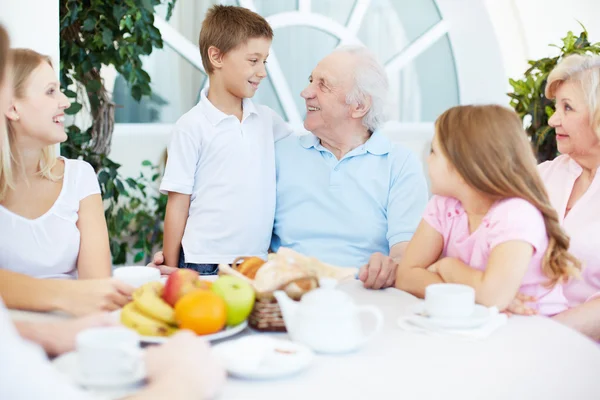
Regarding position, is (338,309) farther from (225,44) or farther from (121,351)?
(225,44)

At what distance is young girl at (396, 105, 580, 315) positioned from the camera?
1.64 metres

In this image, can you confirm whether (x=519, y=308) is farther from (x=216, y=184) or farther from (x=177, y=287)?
(x=216, y=184)

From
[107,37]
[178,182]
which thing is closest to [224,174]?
[178,182]

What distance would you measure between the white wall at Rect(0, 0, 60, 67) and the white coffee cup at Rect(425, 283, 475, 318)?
5.53 ft

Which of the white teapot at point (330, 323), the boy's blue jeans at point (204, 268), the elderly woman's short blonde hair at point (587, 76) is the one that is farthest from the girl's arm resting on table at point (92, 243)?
the elderly woman's short blonde hair at point (587, 76)

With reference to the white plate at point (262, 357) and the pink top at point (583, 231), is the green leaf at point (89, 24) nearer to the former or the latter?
the pink top at point (583, 231)

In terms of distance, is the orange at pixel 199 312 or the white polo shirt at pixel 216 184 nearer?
the orange at pixel 199 312

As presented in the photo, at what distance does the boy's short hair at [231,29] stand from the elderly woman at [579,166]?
1144mm

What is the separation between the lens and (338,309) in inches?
51.6

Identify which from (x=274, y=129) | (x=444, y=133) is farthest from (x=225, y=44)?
(x=444, y=133)

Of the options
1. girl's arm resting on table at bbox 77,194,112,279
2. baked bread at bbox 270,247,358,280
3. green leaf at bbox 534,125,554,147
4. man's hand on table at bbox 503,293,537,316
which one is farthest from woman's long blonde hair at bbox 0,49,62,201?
green leaf at bbox 534,125,554,147

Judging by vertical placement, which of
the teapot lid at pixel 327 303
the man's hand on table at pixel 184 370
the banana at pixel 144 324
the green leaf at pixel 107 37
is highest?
the green leaf at pixel 107 37

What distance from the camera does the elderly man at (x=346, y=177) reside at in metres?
2.64

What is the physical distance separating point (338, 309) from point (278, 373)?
19 cm
